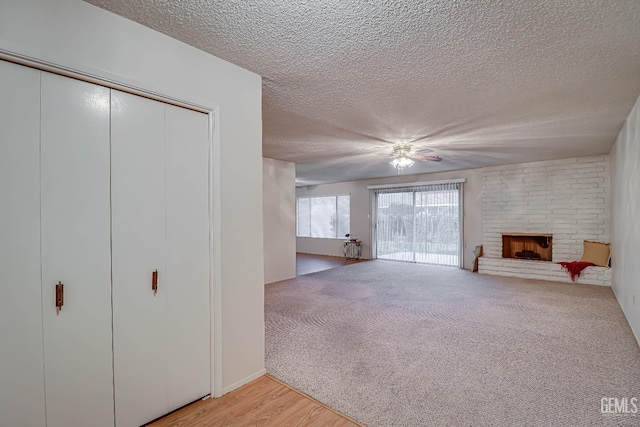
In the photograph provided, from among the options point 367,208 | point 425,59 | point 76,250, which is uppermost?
point 425,59

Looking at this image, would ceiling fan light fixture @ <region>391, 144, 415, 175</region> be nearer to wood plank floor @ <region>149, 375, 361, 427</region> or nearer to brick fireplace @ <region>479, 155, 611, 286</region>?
brick fireplace @ <region>479, 155, 611, 286</region>

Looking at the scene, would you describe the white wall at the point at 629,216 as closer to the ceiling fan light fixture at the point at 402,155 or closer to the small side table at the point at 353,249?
the ceiling fan light fixture at the point at 402,155

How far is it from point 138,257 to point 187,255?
290 millimetres

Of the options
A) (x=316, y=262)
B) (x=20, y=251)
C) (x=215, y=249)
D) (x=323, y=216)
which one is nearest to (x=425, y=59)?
(x=215, y=249)

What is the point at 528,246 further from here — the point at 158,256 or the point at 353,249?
the point at 158,256

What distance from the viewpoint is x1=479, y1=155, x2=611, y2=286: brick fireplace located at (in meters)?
5.45

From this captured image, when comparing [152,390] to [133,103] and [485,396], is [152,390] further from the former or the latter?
[485,396]

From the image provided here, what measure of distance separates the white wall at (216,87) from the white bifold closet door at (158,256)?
0.13 meters

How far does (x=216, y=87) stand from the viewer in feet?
6.93

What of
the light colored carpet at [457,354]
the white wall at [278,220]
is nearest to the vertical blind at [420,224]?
the light colored carpet at [457,354]

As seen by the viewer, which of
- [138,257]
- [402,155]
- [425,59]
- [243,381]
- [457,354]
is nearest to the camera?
[138,257]

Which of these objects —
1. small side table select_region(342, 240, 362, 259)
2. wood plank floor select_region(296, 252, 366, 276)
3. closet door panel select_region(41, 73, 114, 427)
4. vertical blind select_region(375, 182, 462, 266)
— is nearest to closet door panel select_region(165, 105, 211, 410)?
closet door panel select_region(41, 73, 114, 427)

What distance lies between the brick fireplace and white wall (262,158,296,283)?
419 centimetres

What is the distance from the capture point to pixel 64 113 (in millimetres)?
1521
